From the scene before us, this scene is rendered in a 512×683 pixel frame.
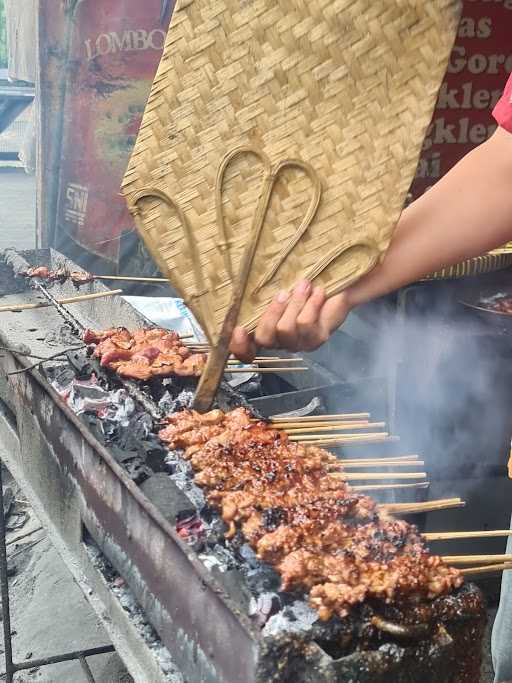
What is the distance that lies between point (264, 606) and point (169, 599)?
48cm

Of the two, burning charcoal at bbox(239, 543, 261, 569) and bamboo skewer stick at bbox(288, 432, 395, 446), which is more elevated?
bamboo skewer stick at bbox(288, 432, 395, 446)

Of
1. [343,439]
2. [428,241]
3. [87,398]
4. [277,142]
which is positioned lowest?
[343,439]

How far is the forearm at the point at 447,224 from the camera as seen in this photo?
9.27ft

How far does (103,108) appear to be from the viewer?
8188mm

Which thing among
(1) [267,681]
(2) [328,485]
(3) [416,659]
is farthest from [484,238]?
(1) [267,681]

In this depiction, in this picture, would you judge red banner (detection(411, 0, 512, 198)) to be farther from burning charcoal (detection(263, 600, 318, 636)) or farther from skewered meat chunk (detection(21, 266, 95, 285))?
burning charcoal (detection(263, 600, 318, 636))

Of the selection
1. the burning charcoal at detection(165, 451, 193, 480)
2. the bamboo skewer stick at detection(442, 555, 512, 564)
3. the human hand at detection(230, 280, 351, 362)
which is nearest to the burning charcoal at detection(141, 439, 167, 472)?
the burning charcoal at detection(165, 451, 193, 480)

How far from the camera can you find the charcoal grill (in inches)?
82.4

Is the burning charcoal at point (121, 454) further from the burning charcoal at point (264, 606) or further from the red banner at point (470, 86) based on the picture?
the red banner at point (470, 86)

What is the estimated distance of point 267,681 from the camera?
2.05 meters

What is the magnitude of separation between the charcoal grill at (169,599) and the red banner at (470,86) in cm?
274

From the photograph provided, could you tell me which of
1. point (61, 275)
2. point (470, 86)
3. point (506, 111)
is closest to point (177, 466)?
point (506, 111)

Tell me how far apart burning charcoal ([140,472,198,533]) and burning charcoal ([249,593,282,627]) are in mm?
501

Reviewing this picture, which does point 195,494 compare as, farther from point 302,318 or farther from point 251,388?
point 251,388
